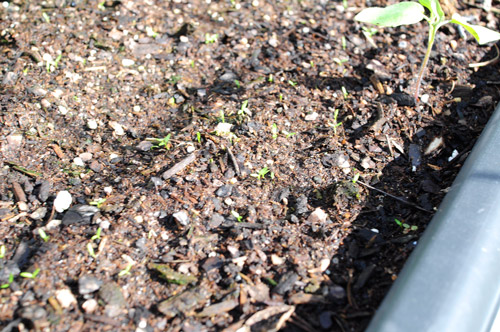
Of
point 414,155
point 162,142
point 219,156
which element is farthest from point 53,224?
point 414,155

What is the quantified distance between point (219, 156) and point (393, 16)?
93 cm

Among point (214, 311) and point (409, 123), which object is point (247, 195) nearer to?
point (214, 311)

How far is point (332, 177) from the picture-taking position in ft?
6.58

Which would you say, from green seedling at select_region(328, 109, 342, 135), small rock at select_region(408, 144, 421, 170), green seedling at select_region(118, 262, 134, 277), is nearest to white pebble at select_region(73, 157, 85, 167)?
green seedling at select_region(118, 262, 134, 277)

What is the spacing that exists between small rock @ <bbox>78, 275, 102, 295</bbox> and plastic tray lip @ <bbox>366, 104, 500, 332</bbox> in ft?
2.88

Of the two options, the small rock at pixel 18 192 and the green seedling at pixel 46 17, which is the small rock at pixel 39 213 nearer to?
the small rock at pixel 18 192

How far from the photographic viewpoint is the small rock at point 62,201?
5.96 ft

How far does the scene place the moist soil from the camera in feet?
5.10

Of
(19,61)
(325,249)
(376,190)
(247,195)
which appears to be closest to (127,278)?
(247,195)

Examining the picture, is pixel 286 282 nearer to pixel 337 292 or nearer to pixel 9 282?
pixel 337 292

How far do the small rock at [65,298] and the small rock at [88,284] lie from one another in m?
0.03

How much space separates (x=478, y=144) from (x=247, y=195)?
0.96 metres

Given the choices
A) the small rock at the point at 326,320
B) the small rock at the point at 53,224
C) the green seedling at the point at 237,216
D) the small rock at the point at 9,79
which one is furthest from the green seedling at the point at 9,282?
the small rock at the point at 9,79

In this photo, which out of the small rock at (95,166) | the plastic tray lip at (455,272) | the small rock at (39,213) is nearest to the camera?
the plastic tray lip at (455,272)
